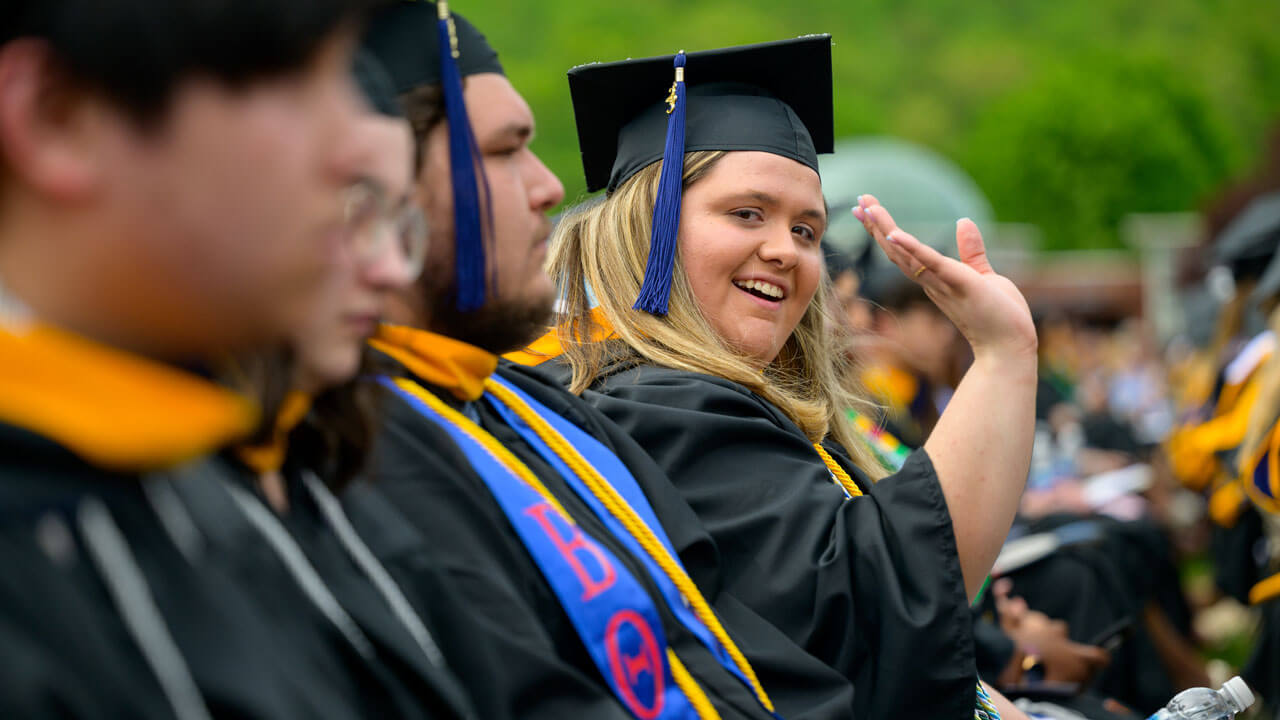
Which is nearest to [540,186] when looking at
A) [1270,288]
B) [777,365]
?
[777,365]

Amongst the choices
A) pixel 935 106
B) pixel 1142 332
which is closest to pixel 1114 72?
pixel 935 106

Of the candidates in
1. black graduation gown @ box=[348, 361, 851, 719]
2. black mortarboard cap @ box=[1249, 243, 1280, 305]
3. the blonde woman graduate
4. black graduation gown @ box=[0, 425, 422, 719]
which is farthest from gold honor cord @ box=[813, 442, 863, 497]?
black mortarboard cap @ box=[1249, 243, 1280, 305]

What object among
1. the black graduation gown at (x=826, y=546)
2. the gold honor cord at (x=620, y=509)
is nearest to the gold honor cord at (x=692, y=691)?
the gold honor cord at (x=620, y=509)

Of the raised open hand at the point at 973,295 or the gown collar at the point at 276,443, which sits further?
the raised open hand at the point at 973,295

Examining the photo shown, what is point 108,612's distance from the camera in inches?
36.8

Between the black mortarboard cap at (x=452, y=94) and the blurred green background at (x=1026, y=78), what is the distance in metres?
34.0

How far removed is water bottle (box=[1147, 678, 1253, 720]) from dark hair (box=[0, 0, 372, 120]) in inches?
92.3

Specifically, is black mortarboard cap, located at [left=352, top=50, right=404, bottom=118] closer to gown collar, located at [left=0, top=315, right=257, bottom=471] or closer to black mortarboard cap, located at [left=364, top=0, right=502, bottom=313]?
black mortarboard cap, located at [left=364, top=0, right=502, bottom=313]

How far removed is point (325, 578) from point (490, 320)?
51cm

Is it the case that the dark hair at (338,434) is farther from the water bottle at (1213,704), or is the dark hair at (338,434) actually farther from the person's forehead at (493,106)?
the water bottle at (1213,704)

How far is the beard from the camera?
5.24 feet

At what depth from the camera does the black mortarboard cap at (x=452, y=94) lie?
1.54 meters

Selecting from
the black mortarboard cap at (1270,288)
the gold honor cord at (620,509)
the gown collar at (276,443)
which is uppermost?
the gown collar at (276,443)

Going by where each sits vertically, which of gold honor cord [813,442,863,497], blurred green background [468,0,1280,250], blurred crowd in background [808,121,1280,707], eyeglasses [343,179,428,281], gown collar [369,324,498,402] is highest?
eyeglasses [343,179,428,281]
